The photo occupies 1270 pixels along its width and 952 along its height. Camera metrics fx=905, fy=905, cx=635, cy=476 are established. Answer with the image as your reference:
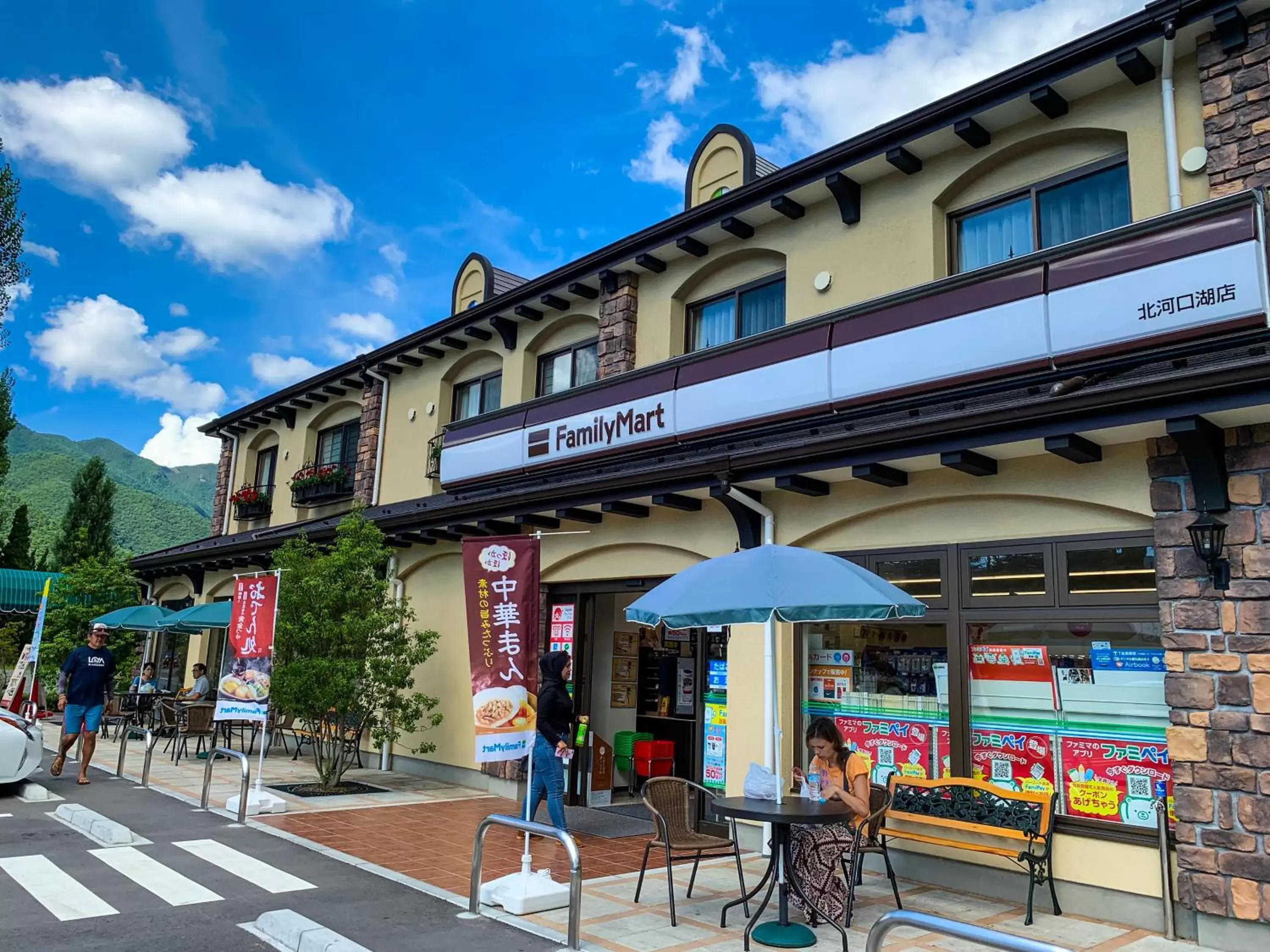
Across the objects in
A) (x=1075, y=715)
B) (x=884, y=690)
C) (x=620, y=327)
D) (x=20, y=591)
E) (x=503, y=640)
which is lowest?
(x=1075, y=715)

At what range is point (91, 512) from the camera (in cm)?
3778

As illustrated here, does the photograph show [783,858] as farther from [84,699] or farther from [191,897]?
[84,699]

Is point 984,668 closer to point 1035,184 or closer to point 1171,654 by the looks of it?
point 1171,654

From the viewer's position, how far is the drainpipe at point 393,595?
14.2 m

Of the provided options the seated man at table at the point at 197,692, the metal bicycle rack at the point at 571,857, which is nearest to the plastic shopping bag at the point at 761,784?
the metal bicycle rack at the point at 571,857

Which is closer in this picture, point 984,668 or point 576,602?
point 984,668

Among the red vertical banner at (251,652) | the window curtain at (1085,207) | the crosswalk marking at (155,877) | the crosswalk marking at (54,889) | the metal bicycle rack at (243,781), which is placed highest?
the window curtain at (1085,207)

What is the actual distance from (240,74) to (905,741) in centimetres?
2069

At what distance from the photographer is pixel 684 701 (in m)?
12.2

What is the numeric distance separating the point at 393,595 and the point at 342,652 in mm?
3037

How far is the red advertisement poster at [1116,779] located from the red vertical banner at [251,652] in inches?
332

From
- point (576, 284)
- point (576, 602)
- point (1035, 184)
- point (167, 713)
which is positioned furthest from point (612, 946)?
point (167, 713)

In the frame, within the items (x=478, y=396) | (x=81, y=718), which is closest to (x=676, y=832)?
(x=81, y=718)

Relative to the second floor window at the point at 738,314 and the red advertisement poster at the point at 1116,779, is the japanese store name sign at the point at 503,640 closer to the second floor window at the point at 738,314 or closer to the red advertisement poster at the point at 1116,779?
the second floor window at the point at 738,314
